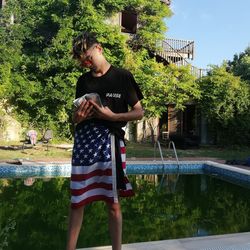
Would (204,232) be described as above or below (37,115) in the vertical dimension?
below

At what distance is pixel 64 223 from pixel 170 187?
358 cm

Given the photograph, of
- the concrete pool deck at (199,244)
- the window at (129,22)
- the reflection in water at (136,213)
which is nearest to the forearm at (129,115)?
the concrete pool deck at (199,244)

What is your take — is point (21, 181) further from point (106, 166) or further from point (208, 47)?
point (208, 47)

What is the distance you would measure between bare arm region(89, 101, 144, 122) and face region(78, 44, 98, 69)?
276mm

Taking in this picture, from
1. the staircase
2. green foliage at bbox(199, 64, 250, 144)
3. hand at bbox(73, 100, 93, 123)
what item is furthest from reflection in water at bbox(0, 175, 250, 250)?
the staircase

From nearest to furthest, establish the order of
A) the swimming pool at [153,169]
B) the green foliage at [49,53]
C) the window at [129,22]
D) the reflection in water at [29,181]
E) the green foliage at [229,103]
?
the reflection in water at [29,181]
the swimming pool at [153,169]
the green foliage at [49,53]
the green foliage at [229,103]
the window at [129,22]

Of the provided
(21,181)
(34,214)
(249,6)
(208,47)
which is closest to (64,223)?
(34,214)

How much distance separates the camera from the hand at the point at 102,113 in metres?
2.12

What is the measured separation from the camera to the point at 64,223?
4.89 m

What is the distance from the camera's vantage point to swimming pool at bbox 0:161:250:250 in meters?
4.46

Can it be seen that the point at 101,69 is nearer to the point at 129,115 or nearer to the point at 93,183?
the point at 129,115

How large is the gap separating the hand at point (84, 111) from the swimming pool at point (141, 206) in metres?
2.10

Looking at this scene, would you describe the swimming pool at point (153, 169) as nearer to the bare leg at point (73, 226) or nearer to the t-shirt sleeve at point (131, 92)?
the bare leg at point (73, 226)

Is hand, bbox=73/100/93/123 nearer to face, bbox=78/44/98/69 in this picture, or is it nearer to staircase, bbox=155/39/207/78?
face, bbox=78/44/98/69
